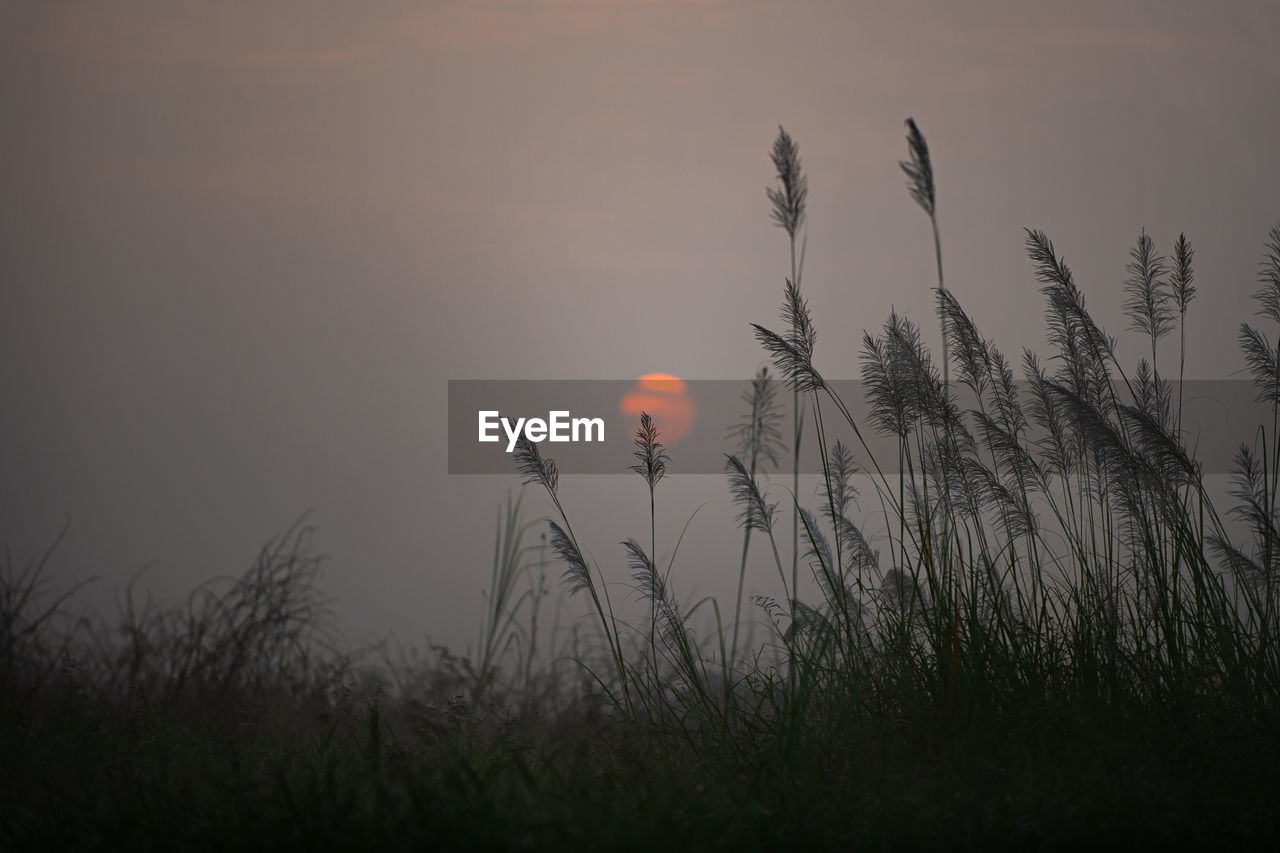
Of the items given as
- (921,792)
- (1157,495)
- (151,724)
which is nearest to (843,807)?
(921,792)

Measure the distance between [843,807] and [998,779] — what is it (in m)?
0.48

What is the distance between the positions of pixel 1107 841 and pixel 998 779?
346 mm

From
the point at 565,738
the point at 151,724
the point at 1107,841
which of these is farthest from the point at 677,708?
the point at 151,724

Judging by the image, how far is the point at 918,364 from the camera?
3084 millimetres

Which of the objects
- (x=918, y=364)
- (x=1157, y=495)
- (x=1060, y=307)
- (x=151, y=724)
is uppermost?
(x=1060, y=307)

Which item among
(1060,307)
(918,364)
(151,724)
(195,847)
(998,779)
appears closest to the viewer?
(195,847)

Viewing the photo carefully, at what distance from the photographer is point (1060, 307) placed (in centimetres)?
331

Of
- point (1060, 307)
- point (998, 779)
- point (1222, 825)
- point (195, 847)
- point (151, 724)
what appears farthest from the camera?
point (151, 724)

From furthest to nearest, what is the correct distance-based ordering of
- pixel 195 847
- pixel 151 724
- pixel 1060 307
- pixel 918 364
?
pixel 151 724, pixel 1060 307, pixel 918 364, pixel 195 847

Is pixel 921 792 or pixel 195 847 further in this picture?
pixel 921 792

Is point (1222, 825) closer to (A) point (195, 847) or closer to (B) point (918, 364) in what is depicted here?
(B) point (918, 364)

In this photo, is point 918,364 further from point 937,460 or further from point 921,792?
point 921,792

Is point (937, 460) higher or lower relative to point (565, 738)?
higher

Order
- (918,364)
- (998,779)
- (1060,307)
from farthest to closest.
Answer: (1060,307) < (918,364) < (998,779)
